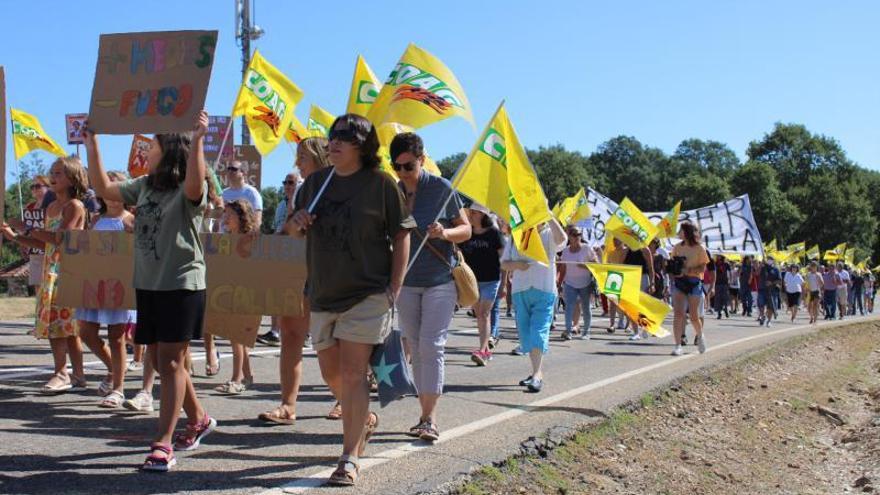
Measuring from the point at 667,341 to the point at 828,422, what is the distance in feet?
13.4

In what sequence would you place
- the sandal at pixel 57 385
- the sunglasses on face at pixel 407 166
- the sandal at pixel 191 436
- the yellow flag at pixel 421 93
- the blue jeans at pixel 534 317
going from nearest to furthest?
the sandal at pixel 191 436 → the sunglasses on face at pixel 407 166 → the sandal at pixel 57 385 → the yellow flag at pixel 421 93 → the blue jeans at pixel 534 317

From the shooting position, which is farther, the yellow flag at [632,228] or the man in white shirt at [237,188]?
the yellow flag at [632,228]

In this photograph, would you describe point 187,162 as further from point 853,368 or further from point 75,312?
point 853,368

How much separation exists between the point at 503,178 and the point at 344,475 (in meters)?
2.87

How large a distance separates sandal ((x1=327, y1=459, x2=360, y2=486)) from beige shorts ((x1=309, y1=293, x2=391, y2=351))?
2.00ft

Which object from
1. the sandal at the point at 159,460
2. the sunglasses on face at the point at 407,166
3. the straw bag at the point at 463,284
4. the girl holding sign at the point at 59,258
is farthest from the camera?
the girl holding sign at the point at 59,258

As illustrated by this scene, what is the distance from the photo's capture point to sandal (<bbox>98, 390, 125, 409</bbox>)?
6.52 meters

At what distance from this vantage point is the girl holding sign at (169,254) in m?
4.77

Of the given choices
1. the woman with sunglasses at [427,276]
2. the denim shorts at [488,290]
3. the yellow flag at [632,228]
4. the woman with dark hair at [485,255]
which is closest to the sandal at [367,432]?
the woman with sunglasses at [427,276]

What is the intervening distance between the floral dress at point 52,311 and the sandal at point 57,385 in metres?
0.32

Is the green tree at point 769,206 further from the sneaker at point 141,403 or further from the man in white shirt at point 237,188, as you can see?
the sneaker at point 141,403

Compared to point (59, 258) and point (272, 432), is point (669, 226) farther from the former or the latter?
point (272, 432)

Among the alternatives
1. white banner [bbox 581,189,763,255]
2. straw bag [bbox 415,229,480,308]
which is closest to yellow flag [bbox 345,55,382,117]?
straw bag [bbox 415,229,480,308]

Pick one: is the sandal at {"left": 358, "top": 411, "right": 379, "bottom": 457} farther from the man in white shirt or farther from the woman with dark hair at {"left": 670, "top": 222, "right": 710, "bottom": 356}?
the woman with dark hair at {"left": 670, "top": 222, "right": 710, "bottom": 356}
